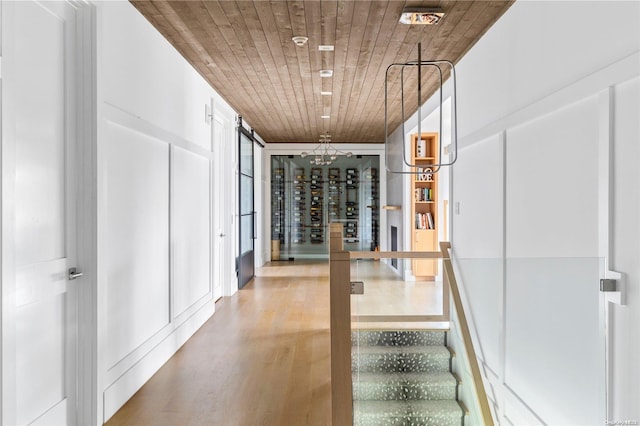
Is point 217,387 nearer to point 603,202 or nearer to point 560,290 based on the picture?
point 560,290

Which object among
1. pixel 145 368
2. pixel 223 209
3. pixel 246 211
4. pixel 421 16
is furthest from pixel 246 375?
pixel 246 211

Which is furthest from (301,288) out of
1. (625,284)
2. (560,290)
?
(625,284)

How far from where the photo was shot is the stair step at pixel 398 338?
2.70m

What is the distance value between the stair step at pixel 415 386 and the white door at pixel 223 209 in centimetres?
394

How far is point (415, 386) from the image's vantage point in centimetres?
300

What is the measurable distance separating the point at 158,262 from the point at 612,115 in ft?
10.6

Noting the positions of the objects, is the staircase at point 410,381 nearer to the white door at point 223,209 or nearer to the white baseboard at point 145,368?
the white baseboard at point 145,368

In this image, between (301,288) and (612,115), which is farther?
(301,288)

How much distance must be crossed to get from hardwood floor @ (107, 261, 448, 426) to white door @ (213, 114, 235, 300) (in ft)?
3.10

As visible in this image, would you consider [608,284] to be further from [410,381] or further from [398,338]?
[410,381]

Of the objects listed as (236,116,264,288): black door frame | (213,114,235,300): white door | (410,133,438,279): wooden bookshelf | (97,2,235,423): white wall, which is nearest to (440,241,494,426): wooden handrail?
(97,2,235,423): white wall

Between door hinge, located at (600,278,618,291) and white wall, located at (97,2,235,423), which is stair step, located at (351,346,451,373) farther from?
white wall, located at (97,2,235,423)

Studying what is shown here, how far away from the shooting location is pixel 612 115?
213cm

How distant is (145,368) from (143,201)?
1.23 meters
